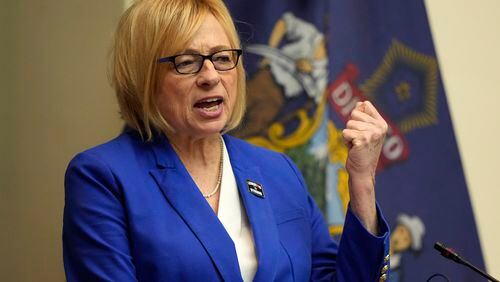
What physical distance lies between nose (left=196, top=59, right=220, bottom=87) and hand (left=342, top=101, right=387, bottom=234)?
31 cm

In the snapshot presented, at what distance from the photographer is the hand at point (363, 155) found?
1718 millimetres

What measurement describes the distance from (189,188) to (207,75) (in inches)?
9.7

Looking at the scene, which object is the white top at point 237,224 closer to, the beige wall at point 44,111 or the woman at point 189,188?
the woman at point 189,188

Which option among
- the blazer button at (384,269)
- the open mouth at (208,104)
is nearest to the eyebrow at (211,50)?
the open mouth at (208,104)

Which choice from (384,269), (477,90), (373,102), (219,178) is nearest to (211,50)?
(219,178)

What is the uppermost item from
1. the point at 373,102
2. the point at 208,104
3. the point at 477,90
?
the point at 208,104

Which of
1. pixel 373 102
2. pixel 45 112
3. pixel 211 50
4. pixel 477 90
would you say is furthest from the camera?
pixel 477 90

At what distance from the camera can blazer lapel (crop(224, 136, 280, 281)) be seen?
166cm

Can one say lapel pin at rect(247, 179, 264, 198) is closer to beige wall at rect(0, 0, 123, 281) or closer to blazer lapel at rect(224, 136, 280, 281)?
blazer lapel at rect(224, 136, 280, 281)

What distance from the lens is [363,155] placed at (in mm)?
1726

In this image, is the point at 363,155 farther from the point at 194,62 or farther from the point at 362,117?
the point at 194,62

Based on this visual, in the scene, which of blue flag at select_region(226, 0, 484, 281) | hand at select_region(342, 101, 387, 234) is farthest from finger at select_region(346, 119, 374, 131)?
blue flag at select_region(226, 0, 484, 281)

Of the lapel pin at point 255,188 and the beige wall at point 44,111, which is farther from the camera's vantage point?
the beige wall at point 44,111

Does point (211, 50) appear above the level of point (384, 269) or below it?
above
